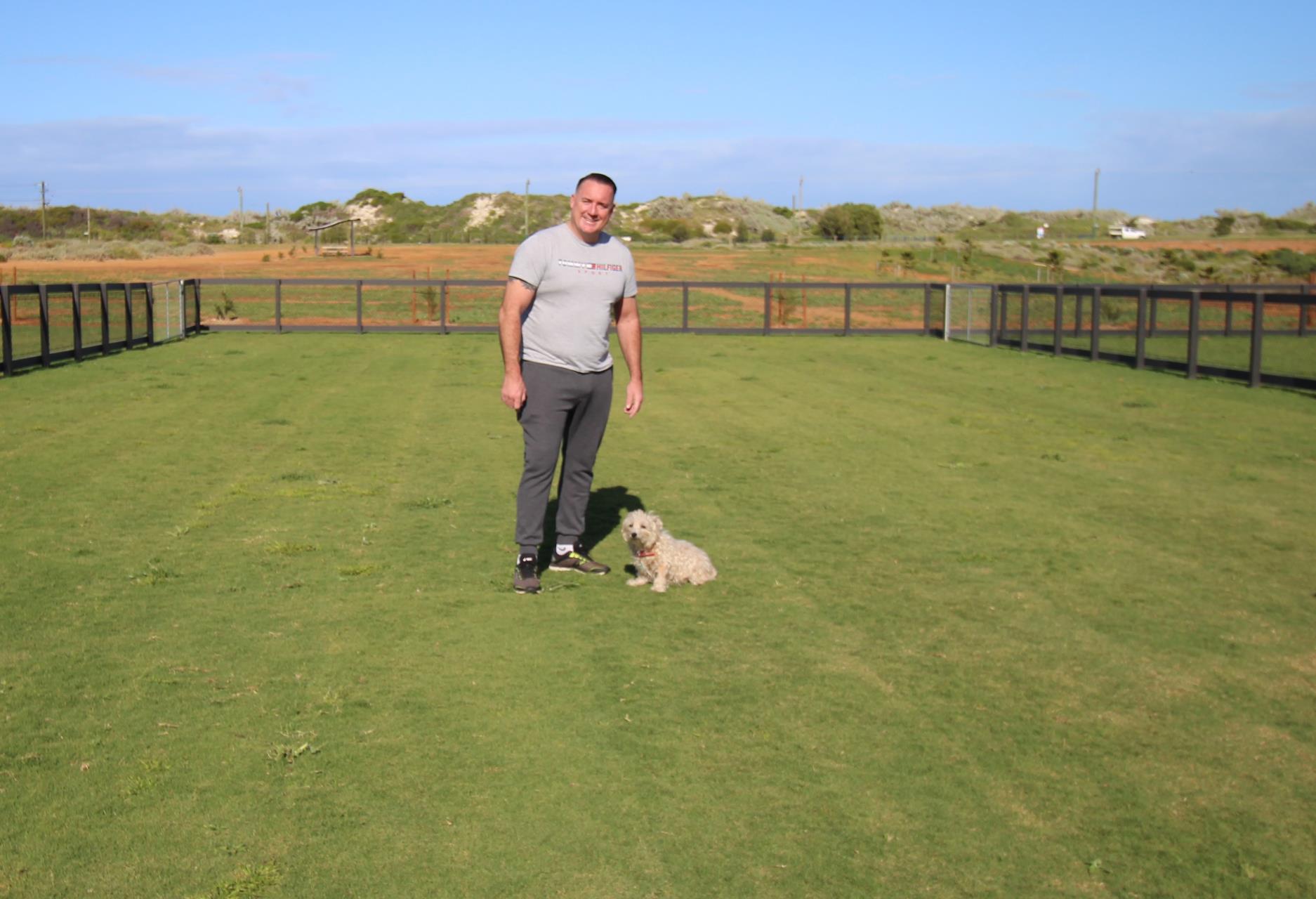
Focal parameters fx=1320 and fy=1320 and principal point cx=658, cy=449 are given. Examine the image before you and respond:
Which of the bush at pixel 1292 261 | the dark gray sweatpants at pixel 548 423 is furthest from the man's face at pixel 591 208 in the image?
the bush at pixel 1292 261

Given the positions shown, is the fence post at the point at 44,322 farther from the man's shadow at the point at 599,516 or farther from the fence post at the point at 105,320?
the man's shadow at the point at 599,516

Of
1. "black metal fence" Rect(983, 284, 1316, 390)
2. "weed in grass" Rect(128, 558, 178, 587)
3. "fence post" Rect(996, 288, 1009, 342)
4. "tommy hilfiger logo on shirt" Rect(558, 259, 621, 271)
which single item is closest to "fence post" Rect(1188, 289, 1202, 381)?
"black metal fence" Rect(983, 284, 1316, 390)

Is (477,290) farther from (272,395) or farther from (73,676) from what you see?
(73,676)

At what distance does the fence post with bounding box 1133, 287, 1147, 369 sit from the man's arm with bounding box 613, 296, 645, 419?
52.6 ft

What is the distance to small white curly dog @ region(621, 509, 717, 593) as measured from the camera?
625 cm

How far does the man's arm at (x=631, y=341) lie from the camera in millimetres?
6488

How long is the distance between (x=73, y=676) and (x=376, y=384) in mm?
12835

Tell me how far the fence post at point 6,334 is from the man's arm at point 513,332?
1395 cm

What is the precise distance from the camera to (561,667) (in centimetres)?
514

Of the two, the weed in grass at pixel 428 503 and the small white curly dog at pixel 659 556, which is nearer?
the small white curly dog at pixel 659 556

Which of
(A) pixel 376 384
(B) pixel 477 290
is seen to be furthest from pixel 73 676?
(B) pixel 477 290

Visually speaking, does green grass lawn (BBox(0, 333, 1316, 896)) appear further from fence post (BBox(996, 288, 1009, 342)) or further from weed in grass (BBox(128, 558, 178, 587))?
fence post (BBox(996, 288, 1009, 342))

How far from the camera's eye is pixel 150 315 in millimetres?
25188

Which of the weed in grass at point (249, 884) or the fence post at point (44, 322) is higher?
the fence post at point (44, 322)
